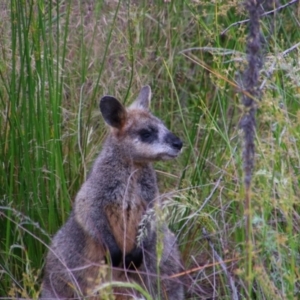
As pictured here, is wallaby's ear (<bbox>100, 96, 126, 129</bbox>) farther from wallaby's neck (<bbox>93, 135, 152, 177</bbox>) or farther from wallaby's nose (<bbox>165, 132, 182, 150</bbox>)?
wallaby's nose (<bbox>165, 132, 182, 150</bbox>)

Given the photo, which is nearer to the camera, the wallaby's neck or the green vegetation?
the green vegetation

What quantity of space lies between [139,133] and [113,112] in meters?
0.18

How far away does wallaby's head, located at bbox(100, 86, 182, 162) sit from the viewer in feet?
14.5

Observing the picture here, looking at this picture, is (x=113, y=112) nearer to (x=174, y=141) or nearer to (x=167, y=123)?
(x=174, y=141)

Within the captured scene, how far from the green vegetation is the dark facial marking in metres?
0.20

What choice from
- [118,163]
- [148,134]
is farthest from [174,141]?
[118,163]

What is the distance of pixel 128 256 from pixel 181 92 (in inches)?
85.0

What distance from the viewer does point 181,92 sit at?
248 inches

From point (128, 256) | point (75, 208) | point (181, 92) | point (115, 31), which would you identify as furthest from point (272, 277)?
point (181, 92)

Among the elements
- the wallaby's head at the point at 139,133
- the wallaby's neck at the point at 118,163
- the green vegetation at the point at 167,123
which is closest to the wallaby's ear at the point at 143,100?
the wallaby's head at the point at 139,133

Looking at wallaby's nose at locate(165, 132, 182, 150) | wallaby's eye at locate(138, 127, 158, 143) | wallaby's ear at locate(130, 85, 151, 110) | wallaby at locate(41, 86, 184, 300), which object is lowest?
wallaby at locate(41, 86, 184, 300)

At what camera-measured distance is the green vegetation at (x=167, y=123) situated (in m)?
3.58

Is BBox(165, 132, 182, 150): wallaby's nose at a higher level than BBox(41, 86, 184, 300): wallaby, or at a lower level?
higher

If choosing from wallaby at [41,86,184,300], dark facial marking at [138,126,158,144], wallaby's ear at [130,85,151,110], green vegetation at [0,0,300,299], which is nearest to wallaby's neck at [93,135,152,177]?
wallaby at [41,86,184,300]
